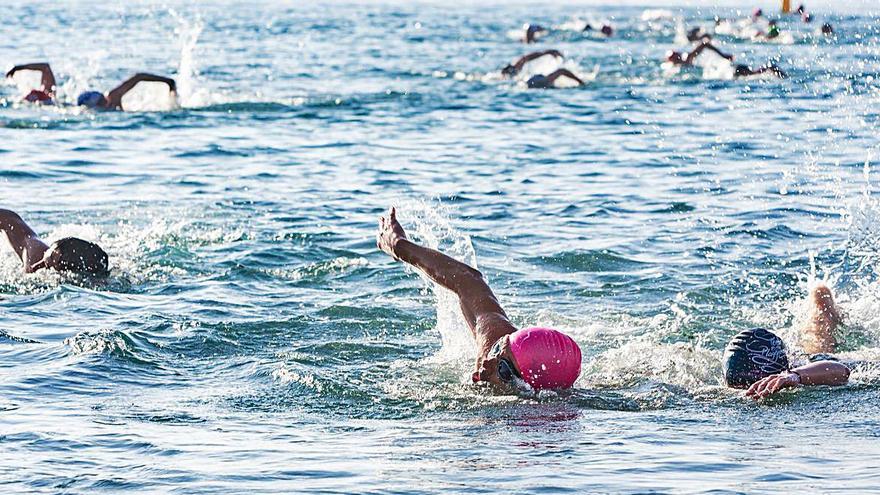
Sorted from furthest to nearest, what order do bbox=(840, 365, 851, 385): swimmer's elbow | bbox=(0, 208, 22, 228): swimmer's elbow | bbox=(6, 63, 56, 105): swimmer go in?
1. bbox=(6, 63, 56, 105): swimmer
2. bbox=(0, 208, 22, 228): swimmer's elbow
3. bbox=(840, 365, 851, 385): swimmer's elbow

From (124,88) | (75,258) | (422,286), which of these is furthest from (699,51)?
(75,258)

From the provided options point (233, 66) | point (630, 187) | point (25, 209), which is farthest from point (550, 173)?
point (233, 66)

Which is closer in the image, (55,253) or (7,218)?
(55,253)

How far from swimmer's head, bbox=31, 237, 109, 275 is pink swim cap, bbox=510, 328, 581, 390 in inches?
175

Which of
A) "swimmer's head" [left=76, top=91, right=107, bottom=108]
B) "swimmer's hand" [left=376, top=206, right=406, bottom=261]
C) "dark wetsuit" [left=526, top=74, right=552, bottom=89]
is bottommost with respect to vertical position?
"swimmer's hand" [left=376, top=206, right=406, bottom=261]

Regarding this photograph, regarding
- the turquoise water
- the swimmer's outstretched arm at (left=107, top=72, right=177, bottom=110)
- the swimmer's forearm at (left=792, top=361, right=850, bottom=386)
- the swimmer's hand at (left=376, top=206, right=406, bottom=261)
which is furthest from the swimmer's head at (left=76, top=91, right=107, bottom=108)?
the swimmer's forearm at (left=792, top=361, right=850, bottom=386)

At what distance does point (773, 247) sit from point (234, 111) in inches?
482

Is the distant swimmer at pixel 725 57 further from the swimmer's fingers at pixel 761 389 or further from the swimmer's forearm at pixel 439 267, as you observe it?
the swimmer's fingers at pixel 761 389

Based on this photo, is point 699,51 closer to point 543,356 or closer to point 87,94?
point 87,94

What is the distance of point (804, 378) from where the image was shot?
26.5 feet

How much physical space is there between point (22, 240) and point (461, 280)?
4.30 m

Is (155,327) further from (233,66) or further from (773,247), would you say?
(233,66)

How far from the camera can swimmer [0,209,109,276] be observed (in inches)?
428

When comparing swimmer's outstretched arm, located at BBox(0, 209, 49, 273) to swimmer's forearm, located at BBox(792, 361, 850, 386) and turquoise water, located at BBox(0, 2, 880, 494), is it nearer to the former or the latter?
turquoise water, located at BBox(0, 2, 880, 494)
